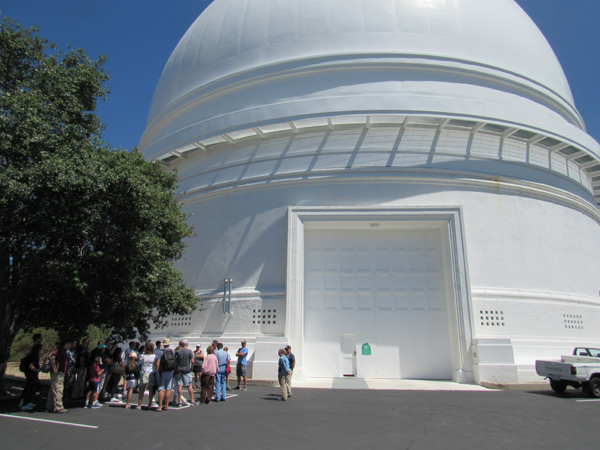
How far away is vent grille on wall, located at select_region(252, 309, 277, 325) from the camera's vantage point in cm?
1530

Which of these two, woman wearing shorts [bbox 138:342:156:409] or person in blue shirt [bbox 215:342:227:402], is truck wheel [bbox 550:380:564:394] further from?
woman wearing shorts [bbox 138:342:156:409]

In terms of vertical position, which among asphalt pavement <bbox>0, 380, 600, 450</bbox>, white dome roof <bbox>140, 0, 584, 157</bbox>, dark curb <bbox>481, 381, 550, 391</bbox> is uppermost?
white dome roof <bbox>140, 0, 584, 157</bbox>

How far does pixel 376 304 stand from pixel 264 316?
13.1 ft

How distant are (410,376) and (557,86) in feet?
50.1

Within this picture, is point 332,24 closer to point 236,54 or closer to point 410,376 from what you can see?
point 236,54

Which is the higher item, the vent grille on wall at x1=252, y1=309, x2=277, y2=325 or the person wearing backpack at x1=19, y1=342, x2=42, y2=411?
the vent grille on wall at x1=252, y1=309, x2=277, y2=325

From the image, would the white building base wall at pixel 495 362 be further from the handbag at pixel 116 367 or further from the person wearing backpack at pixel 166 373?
the handbag at pixel 116 367

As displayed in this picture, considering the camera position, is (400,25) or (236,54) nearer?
(400,25)

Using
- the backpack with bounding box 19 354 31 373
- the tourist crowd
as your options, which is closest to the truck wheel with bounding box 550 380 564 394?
the tourist crowd

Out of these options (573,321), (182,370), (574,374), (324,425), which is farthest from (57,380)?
(573,321)

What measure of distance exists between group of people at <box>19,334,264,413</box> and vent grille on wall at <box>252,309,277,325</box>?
Answer: 3.94 metres

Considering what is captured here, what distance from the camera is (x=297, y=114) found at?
16.4 metres

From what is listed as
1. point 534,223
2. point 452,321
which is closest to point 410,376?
point 452,321

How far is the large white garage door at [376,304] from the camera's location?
15.1 m
